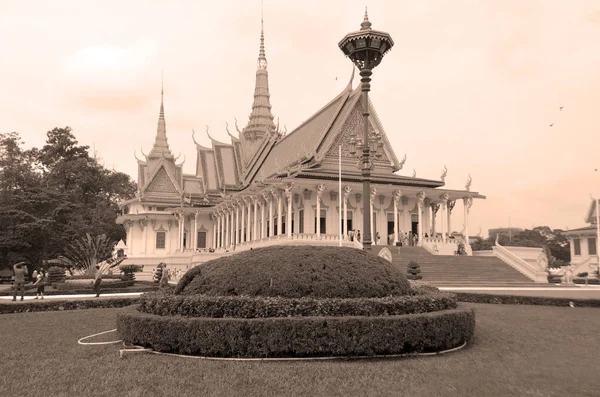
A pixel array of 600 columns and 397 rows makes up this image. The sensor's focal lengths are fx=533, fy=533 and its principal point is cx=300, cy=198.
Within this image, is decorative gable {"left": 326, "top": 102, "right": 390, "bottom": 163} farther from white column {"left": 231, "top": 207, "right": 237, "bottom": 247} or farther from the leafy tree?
the leafy tree

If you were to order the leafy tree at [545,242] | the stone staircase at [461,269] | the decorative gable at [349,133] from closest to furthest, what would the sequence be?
1. the stone staircase at [461,269]
2. the decorative gable at [349,133]
3. the leafy tree at [545,242]

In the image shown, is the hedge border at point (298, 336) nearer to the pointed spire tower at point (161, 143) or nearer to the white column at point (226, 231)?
the white column at point (226, 231)

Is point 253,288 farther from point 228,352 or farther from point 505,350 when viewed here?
point 505,350

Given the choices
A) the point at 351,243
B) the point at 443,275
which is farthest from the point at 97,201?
the point at 443,275

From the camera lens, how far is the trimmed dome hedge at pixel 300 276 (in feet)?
29.2

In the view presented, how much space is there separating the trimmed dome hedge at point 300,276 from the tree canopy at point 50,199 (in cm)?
3837

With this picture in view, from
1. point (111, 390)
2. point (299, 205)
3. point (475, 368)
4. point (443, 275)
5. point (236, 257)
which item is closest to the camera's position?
point (111, 390)

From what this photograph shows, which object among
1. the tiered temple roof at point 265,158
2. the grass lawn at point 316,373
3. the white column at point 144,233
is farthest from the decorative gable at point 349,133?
the grass lawn at point 316,373

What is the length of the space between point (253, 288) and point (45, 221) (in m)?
40.0

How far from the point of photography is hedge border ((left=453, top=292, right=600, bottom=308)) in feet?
55.6

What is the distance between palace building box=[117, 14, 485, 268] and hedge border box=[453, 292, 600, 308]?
8.39 m

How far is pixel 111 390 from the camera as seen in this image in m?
6.34

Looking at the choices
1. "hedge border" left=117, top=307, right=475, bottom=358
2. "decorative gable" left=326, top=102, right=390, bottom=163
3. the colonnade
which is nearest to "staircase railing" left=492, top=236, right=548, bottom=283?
"decorative gable" left=326, top=102, right=390, bottom=163

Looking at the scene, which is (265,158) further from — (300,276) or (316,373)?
(316,373)
